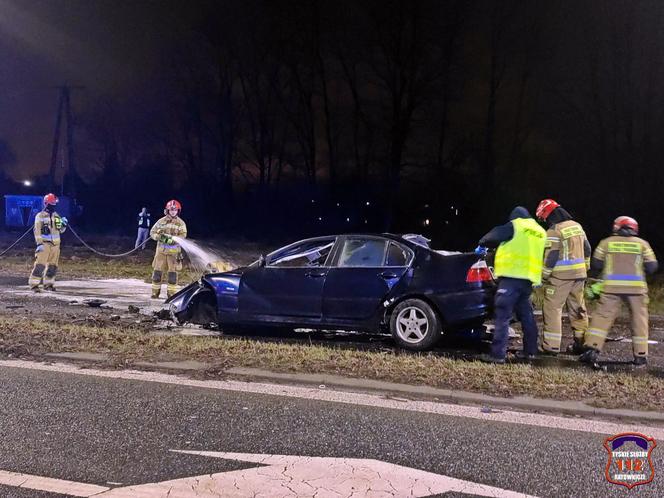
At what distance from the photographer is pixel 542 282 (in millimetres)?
7027

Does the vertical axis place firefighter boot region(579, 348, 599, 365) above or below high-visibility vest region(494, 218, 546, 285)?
below

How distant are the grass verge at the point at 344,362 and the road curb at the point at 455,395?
0.38 ft

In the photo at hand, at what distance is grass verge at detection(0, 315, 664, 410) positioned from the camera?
531 cm

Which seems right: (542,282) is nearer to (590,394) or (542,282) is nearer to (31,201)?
(590,394)

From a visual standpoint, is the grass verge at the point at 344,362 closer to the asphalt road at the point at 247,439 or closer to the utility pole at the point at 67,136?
the asphalt road at the point at 247,439

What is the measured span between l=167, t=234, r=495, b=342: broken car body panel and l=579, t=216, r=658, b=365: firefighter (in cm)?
120

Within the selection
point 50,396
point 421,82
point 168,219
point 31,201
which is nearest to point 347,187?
point 421,82

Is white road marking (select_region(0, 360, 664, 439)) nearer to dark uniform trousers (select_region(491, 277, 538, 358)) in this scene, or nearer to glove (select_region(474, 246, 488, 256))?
dark uniform trousers (select_region(491, 277, 538, 358))

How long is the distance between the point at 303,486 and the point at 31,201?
41.0 m

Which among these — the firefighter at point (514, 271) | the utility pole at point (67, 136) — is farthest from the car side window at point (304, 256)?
the utility pole at point (67, 136)

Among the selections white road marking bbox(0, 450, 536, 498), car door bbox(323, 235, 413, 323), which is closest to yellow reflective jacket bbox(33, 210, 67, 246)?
car door bbox(323, 235, 413, 323)

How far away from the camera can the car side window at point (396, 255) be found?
729 cm

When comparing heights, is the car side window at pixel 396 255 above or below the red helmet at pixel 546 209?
below

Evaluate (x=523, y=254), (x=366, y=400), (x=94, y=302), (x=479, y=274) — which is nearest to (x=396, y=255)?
(x=479, y=274)
